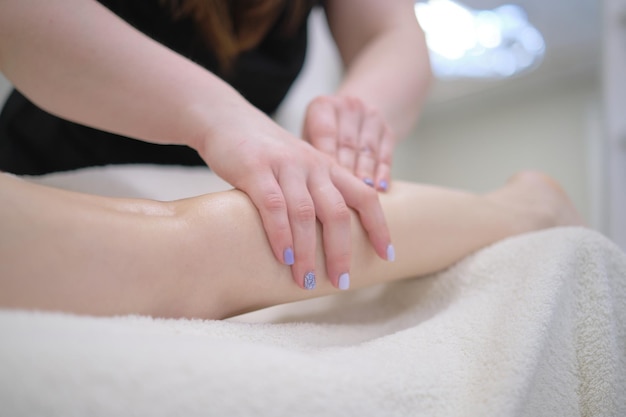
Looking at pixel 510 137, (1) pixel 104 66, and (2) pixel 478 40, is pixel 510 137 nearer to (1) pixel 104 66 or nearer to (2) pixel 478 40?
(2) pixel 478 40

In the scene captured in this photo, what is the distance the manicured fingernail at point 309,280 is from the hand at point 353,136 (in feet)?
0.67

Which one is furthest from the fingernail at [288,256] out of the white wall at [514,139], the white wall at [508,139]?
the white wall at [508,139]

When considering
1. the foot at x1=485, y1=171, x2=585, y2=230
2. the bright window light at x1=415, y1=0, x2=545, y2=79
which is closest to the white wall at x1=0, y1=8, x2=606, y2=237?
the bright window light at x1=415, y1=0, x2=545, y2=79

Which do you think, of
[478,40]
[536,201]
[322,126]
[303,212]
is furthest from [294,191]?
[478,40]

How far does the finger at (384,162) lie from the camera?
628 mm

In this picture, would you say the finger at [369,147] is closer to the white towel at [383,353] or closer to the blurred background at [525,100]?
the white towel at [383,353]

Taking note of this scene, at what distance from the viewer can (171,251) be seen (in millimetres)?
387

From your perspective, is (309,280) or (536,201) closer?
(309,280)

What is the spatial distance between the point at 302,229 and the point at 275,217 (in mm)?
29

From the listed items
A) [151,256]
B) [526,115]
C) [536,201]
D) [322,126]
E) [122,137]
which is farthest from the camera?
[526,115]

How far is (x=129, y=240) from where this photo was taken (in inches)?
14.4

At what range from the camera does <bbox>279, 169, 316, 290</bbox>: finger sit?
1.47 feet

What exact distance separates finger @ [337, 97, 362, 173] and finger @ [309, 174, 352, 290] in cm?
18

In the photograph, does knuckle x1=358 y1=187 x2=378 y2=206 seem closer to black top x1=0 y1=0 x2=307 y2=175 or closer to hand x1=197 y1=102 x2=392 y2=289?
hand x1=197 y1=102 x2=392 y2=289
